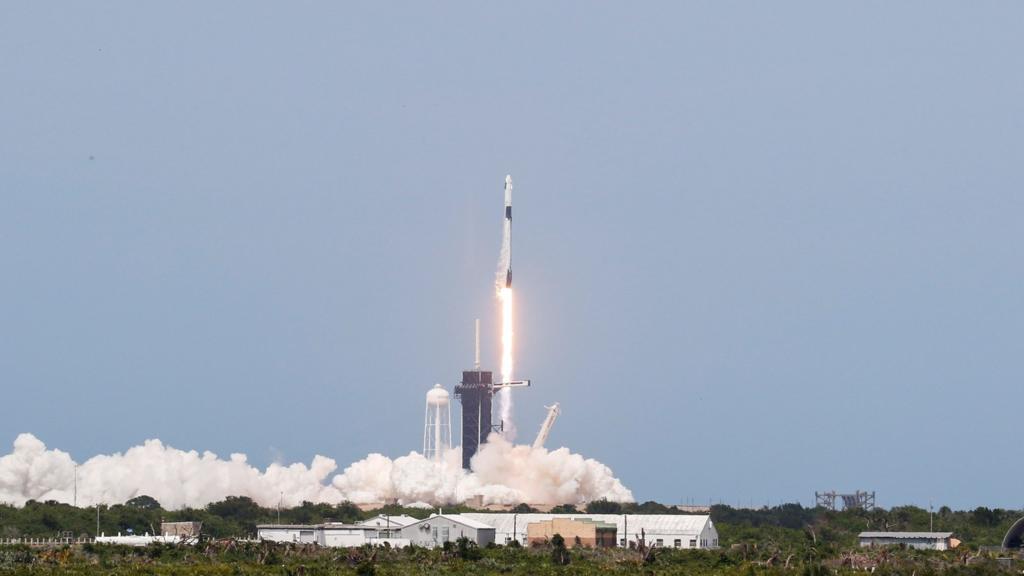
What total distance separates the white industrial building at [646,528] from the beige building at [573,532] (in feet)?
3.85

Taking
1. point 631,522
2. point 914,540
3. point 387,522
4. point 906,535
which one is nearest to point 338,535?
point 387,522

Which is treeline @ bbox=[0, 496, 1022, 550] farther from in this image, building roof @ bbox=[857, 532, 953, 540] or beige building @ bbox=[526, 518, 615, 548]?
beige building @ bbox=[526, 518, 615, 548]

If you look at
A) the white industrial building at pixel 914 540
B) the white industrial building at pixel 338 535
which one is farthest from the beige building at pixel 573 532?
the white industrial building at pixel 914 540

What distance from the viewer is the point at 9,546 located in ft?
411

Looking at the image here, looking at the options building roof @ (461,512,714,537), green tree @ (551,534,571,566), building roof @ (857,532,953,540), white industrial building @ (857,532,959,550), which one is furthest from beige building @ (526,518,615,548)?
building roof @ (857,532,953,540)

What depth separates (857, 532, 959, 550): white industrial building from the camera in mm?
142750

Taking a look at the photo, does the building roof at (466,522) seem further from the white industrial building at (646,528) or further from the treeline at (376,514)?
the treeline at (376,514)

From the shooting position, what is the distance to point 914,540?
477 feet

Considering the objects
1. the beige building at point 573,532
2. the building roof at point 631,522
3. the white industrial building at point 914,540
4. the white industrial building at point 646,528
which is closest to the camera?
the beige building at point 573,532

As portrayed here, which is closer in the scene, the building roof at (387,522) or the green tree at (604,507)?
the building roof at (387,522)

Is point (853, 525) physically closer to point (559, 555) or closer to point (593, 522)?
point (593, 522)

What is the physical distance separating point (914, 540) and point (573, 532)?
82.4 ft

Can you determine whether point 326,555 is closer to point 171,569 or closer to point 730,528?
point 171,569

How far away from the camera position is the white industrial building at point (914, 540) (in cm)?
14275
